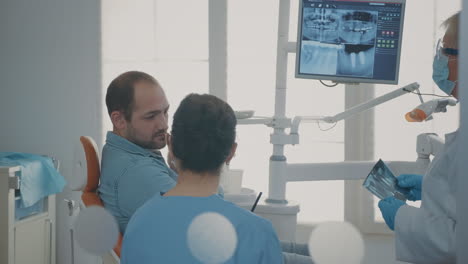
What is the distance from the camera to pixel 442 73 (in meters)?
1.63

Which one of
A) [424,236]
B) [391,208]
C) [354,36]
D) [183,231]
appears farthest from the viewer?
[354,36]

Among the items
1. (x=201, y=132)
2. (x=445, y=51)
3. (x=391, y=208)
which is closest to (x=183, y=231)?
(x=201, y=132)

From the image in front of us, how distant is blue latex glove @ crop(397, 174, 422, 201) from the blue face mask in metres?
0.37

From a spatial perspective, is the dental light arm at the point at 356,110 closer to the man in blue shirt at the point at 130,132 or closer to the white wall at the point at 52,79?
the man in blue shirt at the point at 130,132

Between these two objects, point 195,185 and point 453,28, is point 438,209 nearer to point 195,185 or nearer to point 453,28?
point 453,28

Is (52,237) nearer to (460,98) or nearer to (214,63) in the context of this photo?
(214,63)

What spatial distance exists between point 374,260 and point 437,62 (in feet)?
6.80

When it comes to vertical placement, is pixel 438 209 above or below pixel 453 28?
below

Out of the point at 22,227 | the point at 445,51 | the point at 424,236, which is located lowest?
the point at 22,227

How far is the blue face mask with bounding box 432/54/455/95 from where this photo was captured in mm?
1612

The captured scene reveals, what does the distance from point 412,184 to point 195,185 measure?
1.06 meters

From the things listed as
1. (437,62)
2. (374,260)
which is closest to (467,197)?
(437,62)

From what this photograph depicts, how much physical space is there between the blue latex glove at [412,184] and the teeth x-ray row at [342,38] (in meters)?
0.45

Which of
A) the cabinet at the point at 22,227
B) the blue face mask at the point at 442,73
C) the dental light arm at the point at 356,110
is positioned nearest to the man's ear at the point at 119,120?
the dental light arm at the point at 356,110
